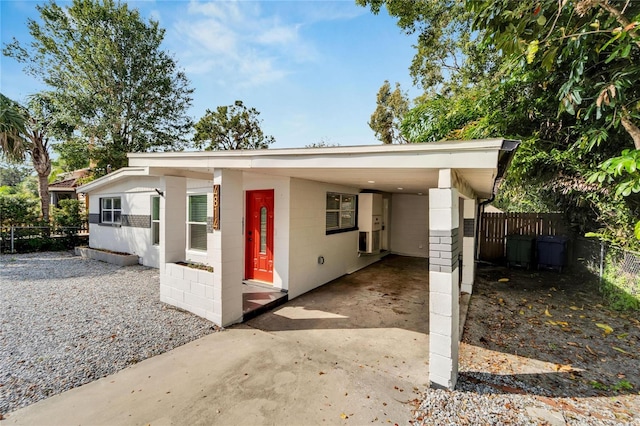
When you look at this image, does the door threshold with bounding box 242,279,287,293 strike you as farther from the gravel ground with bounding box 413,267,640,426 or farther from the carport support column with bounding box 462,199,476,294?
the carport support column with bounding box 462,199,476,294

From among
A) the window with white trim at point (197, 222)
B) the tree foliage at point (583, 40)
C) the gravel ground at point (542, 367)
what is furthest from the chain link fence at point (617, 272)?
the window with white trim at point (197, 222)

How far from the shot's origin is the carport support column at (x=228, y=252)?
445 cm

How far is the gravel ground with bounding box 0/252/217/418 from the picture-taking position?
122 inches

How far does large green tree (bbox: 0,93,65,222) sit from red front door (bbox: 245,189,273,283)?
36.2 feet

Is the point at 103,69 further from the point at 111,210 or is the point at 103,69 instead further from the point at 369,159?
the point at 369,159

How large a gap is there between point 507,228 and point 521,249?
3.38ft

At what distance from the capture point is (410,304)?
5715mm

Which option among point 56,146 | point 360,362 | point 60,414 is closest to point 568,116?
point 360,362

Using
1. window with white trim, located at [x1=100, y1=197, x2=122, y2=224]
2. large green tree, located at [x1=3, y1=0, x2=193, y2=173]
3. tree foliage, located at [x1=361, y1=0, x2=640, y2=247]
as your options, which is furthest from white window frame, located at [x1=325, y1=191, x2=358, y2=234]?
large green tree, located at [x1=3, y1=0, x2=193, y2=173]

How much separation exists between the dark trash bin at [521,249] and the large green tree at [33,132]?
1800 cm

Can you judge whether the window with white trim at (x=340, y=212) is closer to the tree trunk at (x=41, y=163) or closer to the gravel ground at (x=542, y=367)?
the gravel ground at (x=542, y=367)

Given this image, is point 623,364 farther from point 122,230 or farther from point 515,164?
point 122,230

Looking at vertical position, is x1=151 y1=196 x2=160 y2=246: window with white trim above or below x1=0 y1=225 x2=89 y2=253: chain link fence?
above

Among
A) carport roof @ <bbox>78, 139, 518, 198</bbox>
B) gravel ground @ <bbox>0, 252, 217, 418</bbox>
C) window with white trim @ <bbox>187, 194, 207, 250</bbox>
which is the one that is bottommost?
gravel ground @ <bbox>0, 252, 217, 418</bbox>
